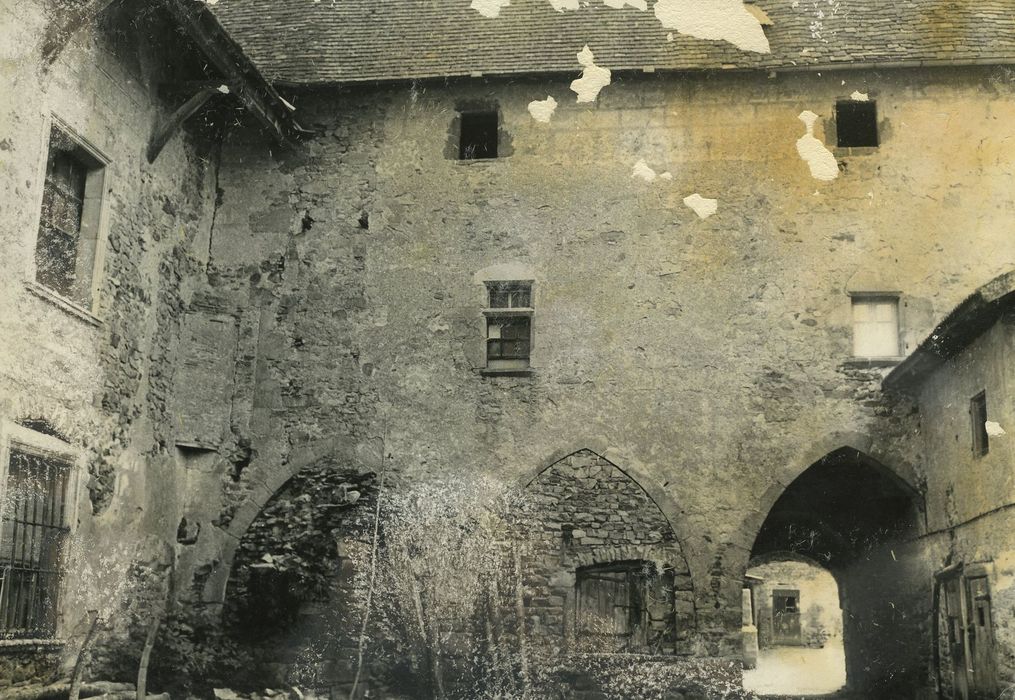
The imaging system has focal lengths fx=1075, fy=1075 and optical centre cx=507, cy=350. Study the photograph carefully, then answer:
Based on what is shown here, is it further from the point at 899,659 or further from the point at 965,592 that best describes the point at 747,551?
the point at 899,659

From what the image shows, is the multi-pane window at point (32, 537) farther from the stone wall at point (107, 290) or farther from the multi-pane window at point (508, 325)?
the multi-pane window at point (508, 325)

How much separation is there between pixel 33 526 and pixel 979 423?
8544mm

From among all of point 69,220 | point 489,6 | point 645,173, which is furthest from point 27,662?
point 489,6

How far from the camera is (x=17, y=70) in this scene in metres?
8.37

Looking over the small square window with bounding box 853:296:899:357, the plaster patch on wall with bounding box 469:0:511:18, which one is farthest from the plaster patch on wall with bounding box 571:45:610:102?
the small square window with bounding box 853:296:899:357

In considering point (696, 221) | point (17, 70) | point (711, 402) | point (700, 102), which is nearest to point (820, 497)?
point (711, 402)

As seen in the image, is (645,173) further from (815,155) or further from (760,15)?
(760,15)

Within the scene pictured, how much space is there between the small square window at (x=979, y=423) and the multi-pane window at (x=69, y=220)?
27.4 ft

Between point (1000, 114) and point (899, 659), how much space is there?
650 centimetres

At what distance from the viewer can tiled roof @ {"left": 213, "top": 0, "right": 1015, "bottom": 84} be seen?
1221cm

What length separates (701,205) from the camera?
40.4 feet

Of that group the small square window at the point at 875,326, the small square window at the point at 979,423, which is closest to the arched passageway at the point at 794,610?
the small square window at the point at 875,326

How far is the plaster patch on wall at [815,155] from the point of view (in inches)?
483

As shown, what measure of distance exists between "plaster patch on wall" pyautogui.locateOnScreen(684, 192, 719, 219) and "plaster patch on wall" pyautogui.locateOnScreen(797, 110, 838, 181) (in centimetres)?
115
